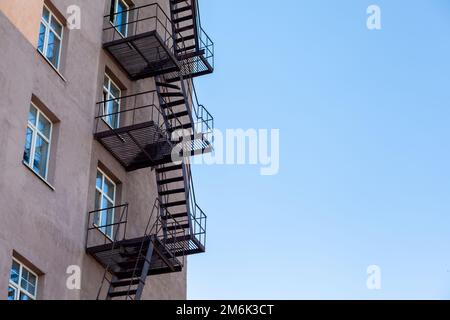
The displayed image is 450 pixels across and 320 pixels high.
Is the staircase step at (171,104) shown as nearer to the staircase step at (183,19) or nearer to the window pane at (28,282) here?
the staircase step at (183,19)

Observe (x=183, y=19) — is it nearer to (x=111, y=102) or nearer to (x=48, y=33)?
(x=111, y=102)

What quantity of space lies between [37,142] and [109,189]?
3890 mm

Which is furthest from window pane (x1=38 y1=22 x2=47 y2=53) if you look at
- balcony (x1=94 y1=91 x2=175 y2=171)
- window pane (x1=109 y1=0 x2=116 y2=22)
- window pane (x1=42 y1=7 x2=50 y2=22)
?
window pane (x1=109 y1=0 x2=116 y2=22)

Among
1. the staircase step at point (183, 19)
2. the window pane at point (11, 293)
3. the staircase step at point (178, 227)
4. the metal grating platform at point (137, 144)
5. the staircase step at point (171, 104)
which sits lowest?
the window pane at point (11, 293)

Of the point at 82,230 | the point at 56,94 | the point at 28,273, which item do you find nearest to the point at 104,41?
the point at 56,94

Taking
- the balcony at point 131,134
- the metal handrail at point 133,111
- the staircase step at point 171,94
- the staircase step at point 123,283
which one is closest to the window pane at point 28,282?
the staircase step at point 123,283

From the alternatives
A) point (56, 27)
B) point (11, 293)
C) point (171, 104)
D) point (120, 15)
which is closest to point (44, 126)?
point (56, 27)

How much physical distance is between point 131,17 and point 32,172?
9.14 metres

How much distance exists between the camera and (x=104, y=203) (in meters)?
28.1

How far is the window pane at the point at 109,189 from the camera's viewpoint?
28484mm

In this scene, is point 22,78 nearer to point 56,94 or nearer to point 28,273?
point 56,94

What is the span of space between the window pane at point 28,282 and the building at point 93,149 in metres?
0.04

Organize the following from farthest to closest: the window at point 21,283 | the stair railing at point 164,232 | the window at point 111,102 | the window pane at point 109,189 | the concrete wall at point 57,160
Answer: the window at point 111,102 → the window pane at point 109,189 → the stair railing at point 164,232 → the concrete wall at point 57,160 → the window at point 21,283
